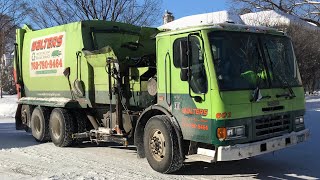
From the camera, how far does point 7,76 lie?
43.3 m

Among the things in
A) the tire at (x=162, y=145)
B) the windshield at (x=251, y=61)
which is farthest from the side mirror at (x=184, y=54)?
the tire at (x=162, y=145)

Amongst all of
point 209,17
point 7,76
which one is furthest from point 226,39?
point 7,76

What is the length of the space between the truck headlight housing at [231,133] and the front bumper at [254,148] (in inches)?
5.8

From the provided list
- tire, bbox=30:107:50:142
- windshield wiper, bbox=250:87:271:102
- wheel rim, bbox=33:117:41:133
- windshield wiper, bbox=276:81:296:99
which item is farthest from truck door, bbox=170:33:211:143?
wheel rim, bbox=33:117:41:133

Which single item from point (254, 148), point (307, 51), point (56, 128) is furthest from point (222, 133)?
point (307, 51)

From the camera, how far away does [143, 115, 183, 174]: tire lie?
7398 millimetres

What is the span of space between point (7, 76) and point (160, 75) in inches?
1515

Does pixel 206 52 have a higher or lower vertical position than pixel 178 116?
higher

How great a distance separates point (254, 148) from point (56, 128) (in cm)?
584

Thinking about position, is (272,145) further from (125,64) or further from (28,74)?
(28,74)

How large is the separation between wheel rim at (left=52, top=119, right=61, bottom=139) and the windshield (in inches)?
214

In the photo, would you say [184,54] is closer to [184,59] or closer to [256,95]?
[184,59]

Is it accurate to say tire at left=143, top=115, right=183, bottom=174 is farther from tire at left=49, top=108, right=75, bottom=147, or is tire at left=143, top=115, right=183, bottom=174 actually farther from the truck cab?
tire at left=49, top=108, right=75, bottom=147

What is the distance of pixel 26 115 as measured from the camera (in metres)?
12.9
